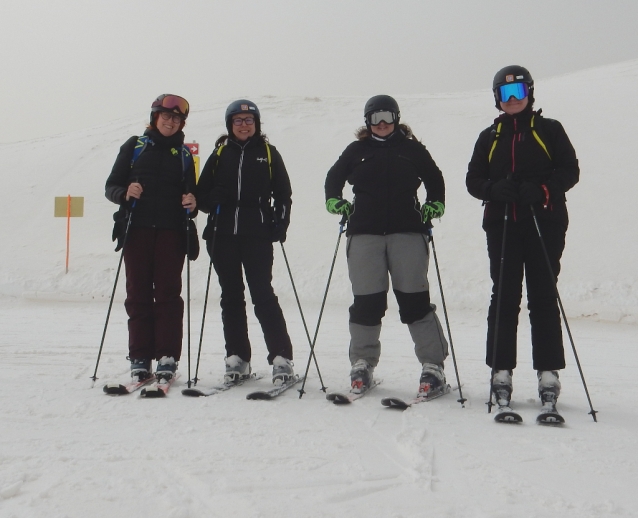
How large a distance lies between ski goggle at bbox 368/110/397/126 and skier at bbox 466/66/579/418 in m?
0.74

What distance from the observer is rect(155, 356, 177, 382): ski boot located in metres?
4.46

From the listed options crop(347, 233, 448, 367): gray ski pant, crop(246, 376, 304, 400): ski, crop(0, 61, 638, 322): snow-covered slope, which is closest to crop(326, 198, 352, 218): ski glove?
crop(347, 233, 448, 367): gray ski pant

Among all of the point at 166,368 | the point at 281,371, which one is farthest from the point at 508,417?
the point at 166,368

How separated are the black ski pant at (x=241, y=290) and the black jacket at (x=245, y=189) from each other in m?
Result: 0.11

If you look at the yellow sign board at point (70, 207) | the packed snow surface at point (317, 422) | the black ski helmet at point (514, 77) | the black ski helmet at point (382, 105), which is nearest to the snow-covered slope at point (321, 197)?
the packed snow surface at point (317, 422)

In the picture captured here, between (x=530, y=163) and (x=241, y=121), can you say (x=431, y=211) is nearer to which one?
(x=530, y=163)

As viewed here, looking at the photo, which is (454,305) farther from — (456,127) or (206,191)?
(456,127)

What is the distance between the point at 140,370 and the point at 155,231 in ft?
3.46

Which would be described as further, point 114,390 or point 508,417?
point 114,390

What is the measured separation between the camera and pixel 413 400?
4.08 metres

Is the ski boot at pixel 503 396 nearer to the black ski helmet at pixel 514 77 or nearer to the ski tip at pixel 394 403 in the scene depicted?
the ski tip at pixel 394 403

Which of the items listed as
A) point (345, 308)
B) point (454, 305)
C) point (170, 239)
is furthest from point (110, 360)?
point (454, 305)

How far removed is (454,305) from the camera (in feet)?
33.1

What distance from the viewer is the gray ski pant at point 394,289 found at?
4281mm
